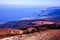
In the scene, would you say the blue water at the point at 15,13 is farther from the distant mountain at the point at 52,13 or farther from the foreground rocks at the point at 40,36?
the foreground rocks at the point at 40,36

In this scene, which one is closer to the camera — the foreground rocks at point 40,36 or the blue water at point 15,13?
the foreground rocks at point 40,36

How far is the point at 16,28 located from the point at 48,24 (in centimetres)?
48

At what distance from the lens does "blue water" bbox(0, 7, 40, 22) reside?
1.96 meters

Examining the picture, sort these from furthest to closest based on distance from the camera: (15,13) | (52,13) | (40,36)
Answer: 1. (52,13)
2. (15,13)
3. (40,36)

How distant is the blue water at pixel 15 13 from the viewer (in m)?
1.96

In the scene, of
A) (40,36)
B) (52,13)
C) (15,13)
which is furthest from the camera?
(52,13)

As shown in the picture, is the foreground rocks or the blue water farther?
the blue water

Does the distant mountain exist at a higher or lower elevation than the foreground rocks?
higher

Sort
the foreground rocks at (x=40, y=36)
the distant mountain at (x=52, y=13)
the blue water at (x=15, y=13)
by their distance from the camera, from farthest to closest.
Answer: the distant mountain at (x=52, y=13)
the blue water at (x=15, y=13)
the foreground rocks at (x=40, y=36)

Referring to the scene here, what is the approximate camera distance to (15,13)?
6.70 ft

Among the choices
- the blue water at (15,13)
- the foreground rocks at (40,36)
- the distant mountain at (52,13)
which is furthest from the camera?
the distant mountain at (52,13)

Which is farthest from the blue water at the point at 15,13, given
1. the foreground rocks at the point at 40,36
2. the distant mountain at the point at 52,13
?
the foreground rocks at the point at 40,36

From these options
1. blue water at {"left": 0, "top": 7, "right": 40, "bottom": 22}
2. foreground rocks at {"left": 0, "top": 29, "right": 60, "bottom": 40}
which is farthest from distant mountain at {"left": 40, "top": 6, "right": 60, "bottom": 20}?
Answer: foreground rocks at {"left": 0, "top": 29, "right": 60, "bottom": 40}

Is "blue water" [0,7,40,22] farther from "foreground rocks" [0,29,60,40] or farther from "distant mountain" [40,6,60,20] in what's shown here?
"foreground rocks" [0,29,60,40]
